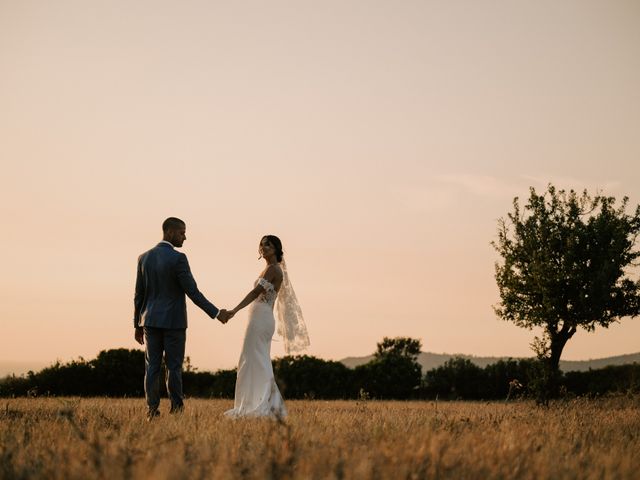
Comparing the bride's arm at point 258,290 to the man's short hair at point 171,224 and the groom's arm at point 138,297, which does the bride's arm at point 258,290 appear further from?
the man's short hair at point 171,224

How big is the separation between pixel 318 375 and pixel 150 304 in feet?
58.9

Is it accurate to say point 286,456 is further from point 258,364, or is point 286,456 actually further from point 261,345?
point 261,345

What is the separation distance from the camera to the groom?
11164 millimetres

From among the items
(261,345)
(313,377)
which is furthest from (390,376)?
(261,345)

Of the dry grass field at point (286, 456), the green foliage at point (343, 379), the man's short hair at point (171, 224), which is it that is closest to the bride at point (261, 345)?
the man's short hair at point (171, 224)

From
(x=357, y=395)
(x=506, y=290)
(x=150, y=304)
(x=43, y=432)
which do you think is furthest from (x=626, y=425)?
(x=506, y=290)

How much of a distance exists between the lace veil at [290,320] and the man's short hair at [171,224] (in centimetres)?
303

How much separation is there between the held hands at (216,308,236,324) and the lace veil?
6.13 ft

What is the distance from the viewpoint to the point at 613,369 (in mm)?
30953

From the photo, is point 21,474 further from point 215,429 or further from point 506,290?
point 506,290

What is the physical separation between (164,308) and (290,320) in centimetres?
361

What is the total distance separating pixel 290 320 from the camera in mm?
14234

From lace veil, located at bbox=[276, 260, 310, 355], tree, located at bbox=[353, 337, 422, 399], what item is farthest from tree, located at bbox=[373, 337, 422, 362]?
lace veil, located at bbox=[276, 260, 310, 355]

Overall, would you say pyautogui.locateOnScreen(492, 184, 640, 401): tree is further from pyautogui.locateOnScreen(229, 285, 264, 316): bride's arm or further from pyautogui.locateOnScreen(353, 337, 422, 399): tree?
pyautogui.locateOnScreen(229, 285, 264, 316): bride's arm
